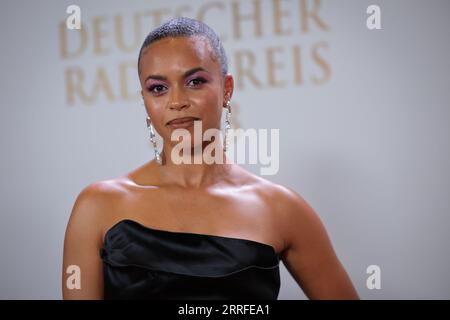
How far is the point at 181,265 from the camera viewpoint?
121 cm

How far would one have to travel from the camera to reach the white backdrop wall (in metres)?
1.65

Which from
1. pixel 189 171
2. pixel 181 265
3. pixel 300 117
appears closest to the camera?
pixel 181 265

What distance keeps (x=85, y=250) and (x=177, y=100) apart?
1.26 feet

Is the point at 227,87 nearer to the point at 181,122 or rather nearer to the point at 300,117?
the point at 181,122

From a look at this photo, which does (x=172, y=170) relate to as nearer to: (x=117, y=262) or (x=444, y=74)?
(x=117, y=262)

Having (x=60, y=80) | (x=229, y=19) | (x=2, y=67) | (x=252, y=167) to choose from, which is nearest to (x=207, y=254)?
(x=252, y=167)

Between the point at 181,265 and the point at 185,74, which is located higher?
the point at 185,74

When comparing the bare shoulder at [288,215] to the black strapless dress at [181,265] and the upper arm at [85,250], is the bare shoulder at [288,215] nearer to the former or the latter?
the black strapless dress at [181,265]

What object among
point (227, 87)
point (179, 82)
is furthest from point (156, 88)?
point (227, 87)

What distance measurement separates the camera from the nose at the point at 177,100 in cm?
122

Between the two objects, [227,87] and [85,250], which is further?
[227,87]

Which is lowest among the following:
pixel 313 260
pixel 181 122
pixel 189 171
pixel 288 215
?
pixel 313 260

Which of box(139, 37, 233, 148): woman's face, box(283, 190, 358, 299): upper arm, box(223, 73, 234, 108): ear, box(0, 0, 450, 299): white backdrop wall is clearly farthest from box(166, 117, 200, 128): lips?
box(0, 0, 450, 299): white backdrop wall

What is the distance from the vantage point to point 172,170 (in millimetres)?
1328
